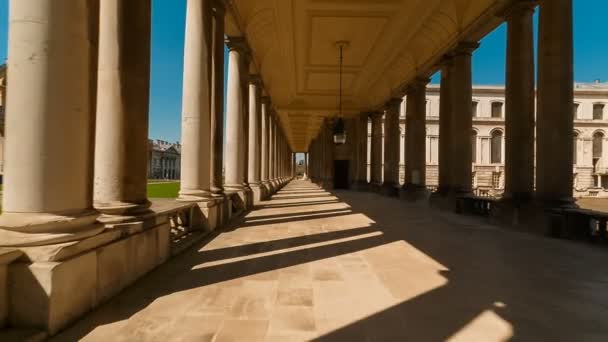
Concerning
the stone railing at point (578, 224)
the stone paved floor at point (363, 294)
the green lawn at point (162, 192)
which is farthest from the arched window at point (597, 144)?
the green lawn at point (162, 192)

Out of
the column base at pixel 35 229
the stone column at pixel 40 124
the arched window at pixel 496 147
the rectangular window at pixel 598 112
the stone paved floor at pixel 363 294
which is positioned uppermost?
the rectangular window at pixel 598 112

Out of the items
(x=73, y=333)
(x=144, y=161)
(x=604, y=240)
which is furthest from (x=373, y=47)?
(x=73, y=333)

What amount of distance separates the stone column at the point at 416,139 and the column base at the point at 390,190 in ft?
16.4

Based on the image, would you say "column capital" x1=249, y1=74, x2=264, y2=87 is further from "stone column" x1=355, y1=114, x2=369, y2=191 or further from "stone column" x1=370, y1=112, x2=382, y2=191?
"stone column" x1=355, y1=114, x2=369, y2=191

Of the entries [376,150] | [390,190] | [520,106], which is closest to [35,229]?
[520,106]

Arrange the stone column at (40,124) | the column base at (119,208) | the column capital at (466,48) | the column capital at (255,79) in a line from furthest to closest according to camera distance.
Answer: the column capital at (255,79), the column capital at (466,48), the column base at (119,208), the stone column at (40,124)

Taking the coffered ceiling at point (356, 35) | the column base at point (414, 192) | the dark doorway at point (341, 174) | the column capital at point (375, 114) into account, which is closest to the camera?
the coffered ceiling at point (356, 35)

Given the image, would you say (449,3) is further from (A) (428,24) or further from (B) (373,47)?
(B) (373,47)

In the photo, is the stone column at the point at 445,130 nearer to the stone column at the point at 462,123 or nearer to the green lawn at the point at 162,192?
the stone column at the point at 462,123

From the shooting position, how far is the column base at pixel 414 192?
29.2 meters

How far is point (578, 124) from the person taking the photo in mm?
81438

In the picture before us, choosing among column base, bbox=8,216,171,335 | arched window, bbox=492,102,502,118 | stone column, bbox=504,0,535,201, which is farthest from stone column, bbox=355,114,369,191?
arched window, bbox=492,102,502,118

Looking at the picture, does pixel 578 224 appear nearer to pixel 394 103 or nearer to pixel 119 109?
pixel 119 109

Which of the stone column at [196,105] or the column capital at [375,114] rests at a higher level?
the column capital at [375,114]
